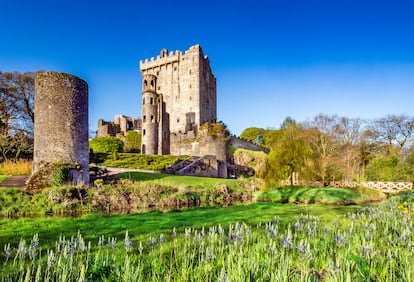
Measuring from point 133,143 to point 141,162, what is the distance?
58.9ft

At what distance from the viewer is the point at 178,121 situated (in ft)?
194

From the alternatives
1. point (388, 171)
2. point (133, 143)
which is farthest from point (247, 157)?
point (388, 171)

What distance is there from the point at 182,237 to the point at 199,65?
53397 mm

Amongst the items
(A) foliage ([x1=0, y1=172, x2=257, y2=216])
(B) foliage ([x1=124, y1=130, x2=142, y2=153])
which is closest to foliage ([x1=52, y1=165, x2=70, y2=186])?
(A) foliage ([x1=0, y1=172, x2=257, y2=216])

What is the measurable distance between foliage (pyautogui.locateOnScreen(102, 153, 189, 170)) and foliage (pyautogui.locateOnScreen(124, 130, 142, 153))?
14.1 m

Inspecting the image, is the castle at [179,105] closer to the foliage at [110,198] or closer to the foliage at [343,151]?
the foliage at [343,151]

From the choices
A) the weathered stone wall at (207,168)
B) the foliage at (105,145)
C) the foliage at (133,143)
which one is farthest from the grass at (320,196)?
the foliage at (133,143)

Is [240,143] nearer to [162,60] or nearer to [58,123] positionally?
[162,60]

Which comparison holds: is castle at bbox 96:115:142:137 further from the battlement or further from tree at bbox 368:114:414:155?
tree at bbox 368:114:414:155

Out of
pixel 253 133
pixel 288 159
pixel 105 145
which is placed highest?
pixel 253 133

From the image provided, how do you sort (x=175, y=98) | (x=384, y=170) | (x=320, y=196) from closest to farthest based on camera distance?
(x=320, y=196)
(x=384, y=170)
(x=175, y=98)

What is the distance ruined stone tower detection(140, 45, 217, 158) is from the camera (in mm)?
48625

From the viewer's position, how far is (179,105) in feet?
195

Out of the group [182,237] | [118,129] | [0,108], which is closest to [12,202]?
[182,237]
